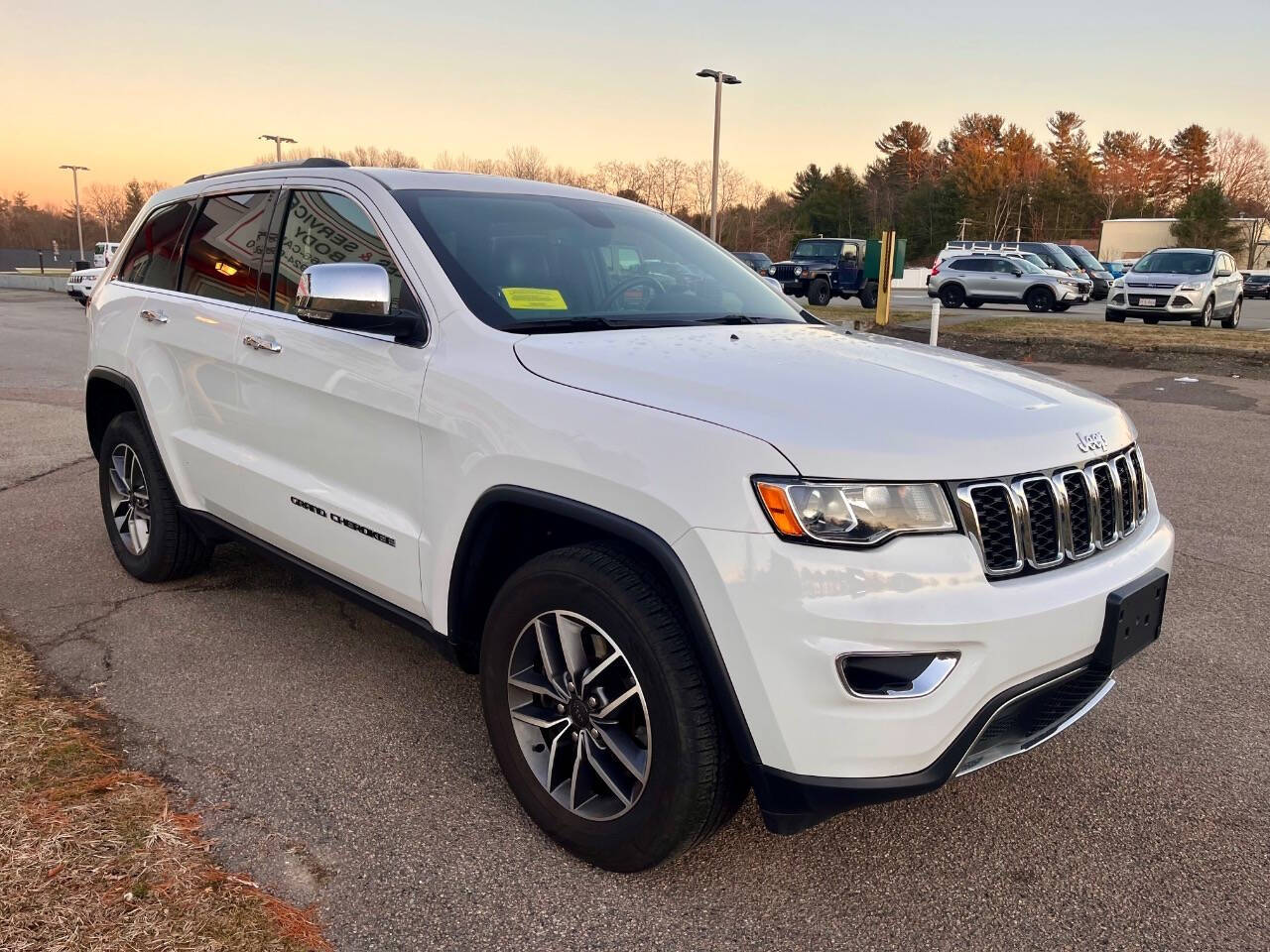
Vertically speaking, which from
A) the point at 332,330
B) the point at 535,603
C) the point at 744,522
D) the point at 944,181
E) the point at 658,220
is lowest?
the point at 535,603

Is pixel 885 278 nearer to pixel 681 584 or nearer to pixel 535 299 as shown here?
pixel 535 299

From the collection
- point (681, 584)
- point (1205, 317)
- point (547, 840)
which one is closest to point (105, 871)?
point (547, 840)

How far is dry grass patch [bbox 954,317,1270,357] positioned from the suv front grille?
13331 mm

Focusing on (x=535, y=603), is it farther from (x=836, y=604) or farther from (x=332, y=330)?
(x=332, y=330)

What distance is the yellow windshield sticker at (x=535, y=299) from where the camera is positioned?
9.75ft

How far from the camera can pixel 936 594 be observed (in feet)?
6.79

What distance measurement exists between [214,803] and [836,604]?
76.0 inches

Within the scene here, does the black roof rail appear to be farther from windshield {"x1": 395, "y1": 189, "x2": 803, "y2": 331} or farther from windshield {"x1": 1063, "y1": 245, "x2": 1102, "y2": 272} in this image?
windshield {"x1": 1063, "y1": 245, "x2": 1102, "y2": 272}

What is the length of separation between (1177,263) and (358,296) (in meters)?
21.7

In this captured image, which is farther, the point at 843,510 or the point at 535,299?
the point at 535,299

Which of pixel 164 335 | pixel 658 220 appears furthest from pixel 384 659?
pixel 658 220

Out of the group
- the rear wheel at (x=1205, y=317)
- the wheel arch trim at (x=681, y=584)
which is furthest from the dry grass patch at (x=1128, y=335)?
the wheel arch trim at (x=681, y=584)

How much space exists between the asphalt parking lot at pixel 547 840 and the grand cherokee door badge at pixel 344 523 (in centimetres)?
72

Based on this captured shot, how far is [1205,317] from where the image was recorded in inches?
784
